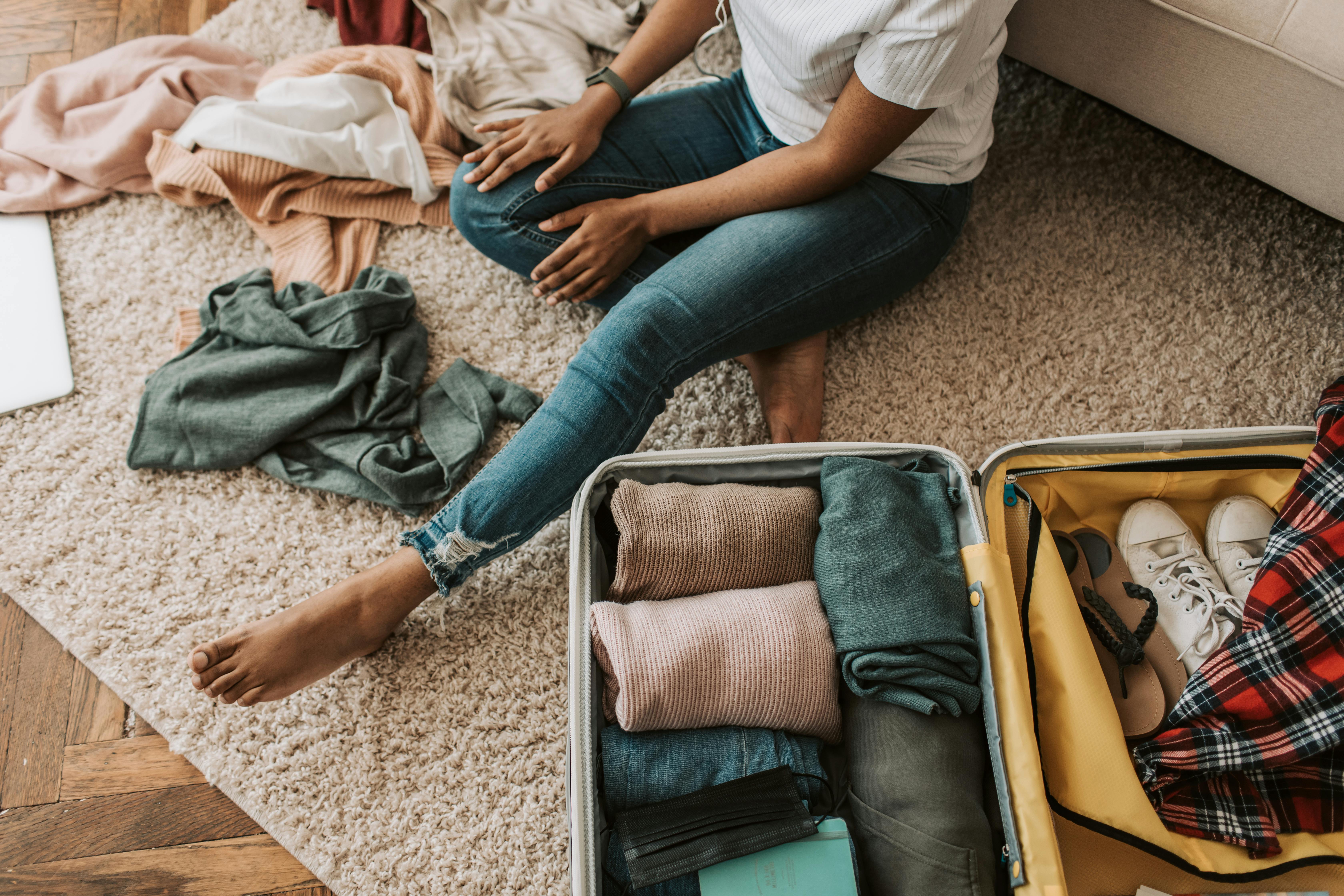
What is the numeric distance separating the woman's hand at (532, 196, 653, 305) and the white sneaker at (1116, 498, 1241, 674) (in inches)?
25.7

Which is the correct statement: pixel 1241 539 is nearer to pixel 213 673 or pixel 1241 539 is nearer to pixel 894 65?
pixel 894 65

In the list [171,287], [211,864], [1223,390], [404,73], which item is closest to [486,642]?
[211,864]

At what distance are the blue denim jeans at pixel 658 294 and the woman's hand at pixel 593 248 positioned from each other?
0.03 metres

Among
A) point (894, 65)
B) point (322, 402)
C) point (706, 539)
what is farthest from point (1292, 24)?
point (322, 402)

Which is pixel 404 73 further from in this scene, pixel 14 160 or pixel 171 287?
pixel 14 160

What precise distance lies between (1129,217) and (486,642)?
3.55 ft

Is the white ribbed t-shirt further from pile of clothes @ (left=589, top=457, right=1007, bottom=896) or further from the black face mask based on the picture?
the black face mask

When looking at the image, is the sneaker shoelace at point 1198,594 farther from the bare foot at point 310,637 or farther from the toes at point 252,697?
the toes at point 252,697

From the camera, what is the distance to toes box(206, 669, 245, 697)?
84cm

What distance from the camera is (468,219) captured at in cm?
104

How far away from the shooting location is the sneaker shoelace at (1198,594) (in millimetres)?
834

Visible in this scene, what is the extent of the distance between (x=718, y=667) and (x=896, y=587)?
0.18m

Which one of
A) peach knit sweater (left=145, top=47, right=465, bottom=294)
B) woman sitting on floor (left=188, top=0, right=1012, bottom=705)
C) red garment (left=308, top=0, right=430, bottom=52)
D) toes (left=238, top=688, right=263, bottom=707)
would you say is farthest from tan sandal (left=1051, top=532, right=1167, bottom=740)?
red garment (left=308, top=0, right=430, bottom=52)

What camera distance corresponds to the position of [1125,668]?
0.82 metres
